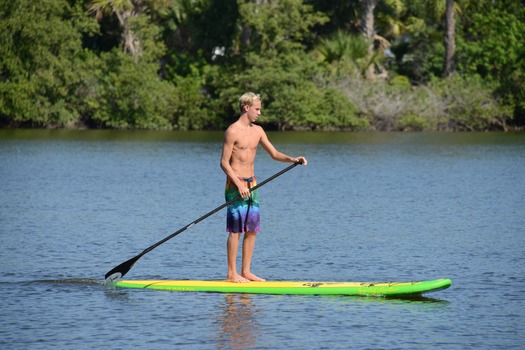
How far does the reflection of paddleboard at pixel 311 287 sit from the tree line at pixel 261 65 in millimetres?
44792

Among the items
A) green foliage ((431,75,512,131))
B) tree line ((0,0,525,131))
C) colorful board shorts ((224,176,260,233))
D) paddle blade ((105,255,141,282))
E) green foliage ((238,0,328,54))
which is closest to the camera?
colorful board shorts ((224,176,260,233))

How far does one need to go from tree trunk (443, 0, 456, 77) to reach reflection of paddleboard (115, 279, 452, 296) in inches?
1932

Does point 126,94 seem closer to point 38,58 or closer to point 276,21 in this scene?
point 38,58

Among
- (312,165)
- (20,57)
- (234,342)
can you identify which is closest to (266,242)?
(234,342)

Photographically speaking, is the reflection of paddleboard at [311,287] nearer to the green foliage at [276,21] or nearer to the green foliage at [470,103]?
the green foliage at [276,21]

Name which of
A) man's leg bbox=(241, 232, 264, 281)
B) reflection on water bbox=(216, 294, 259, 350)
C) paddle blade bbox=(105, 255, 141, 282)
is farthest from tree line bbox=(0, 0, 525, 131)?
reflection on water bbox=(216, 294, 259, 350)

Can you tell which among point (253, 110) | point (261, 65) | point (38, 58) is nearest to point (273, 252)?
point (253, 110)

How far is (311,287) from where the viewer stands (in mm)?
12828

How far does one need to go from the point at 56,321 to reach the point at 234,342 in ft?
6.48

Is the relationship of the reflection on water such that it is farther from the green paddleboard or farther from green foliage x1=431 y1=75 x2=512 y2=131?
green foliage x1=431 y1=75 x2=512 y2=131

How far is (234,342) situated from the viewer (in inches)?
421

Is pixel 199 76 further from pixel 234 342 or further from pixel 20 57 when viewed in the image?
pixel 234 342

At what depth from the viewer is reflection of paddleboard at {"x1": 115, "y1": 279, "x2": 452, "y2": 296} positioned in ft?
41.4

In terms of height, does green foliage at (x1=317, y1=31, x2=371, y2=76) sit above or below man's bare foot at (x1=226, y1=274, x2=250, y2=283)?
above
